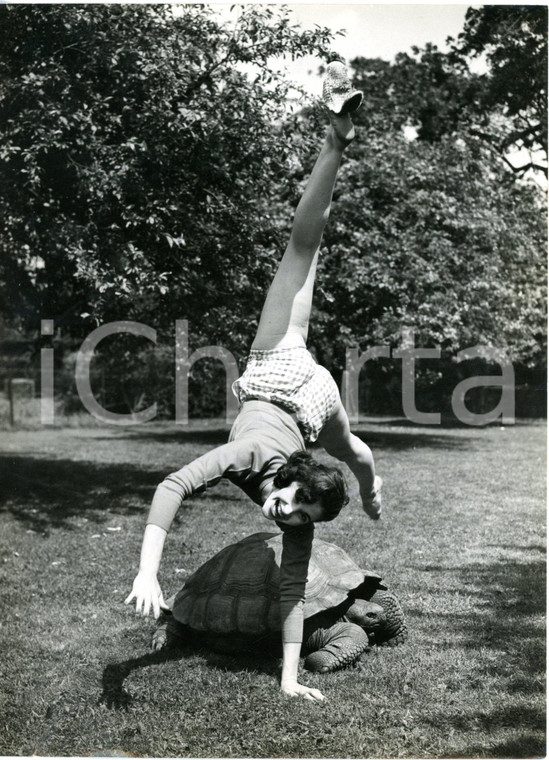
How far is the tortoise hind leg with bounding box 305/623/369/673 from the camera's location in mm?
4797

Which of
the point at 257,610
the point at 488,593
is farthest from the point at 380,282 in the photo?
the point at 257,610

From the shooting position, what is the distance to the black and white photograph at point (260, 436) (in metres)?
4.12

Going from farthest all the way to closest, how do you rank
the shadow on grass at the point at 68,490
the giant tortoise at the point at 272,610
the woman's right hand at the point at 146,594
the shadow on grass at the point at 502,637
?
the shadow on grass at the point at 68,490 → the giant tortoise at the point at 272,610 → the shadow on grass at the point at 502,637 → the woman's right hand at the point at 146,594

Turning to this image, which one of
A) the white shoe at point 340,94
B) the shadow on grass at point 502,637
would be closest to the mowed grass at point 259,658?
the shadow on grass at point 502,637

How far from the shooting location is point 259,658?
5.13 meters

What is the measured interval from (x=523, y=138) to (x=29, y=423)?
17047 millimetres

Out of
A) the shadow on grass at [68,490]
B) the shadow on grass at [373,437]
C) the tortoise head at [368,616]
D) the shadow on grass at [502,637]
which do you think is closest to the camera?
the shadow on grass at [502,637]

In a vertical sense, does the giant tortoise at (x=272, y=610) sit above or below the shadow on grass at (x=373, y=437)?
above

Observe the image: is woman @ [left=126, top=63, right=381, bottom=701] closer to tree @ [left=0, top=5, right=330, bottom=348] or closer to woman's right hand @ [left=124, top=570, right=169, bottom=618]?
woman's right hand @ [left=124, top=570, right=169, bottom=618]

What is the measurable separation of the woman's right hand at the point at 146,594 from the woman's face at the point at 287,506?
740 millimetres

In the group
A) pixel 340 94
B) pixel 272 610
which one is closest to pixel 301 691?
pixel 272 610

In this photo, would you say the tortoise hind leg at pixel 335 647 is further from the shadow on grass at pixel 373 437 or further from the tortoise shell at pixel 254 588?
the shadow on grass at pixel 373 437

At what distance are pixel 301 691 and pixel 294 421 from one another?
5.01 feet

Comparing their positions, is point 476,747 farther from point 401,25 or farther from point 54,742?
point 401,25
